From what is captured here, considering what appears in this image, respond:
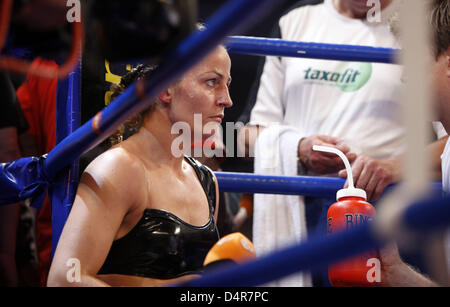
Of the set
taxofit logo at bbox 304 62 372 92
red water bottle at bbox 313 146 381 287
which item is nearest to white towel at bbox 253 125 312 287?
taxofit logo at bbox 304 62 372 92

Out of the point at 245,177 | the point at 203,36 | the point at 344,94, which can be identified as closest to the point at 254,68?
the point at 344,94

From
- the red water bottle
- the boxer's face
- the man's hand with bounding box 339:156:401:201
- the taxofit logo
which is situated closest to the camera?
the red water bottle

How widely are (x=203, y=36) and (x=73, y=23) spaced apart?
0.87ft

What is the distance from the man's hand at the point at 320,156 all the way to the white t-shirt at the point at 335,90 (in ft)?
0.25

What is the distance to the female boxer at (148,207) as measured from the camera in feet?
2.70

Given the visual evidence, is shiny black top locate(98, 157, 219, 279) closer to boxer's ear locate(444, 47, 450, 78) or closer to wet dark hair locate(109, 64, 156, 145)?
wet dark hair locate(109, 64, 156, 145)

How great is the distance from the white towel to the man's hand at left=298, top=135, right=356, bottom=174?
0.03 metres

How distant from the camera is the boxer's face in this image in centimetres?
106

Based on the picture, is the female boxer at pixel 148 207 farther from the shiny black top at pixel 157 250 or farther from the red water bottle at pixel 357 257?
the red water bottle at pixel 357 257

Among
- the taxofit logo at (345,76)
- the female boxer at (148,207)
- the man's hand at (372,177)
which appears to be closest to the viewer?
the female boxer at (148,207)

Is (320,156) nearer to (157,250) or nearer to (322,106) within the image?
(322,106)

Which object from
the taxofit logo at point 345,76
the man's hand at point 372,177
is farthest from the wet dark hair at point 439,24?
the taxofit logo at point 345,76

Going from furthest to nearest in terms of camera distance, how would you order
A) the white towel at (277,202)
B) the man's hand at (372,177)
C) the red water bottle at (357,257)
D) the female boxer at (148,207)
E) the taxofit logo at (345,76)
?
the taxofit logo at (345,76), the white towel at (277,202), the man's hand at (372,177), the red water bottle at (357,257), the female boxer at (148,207)
